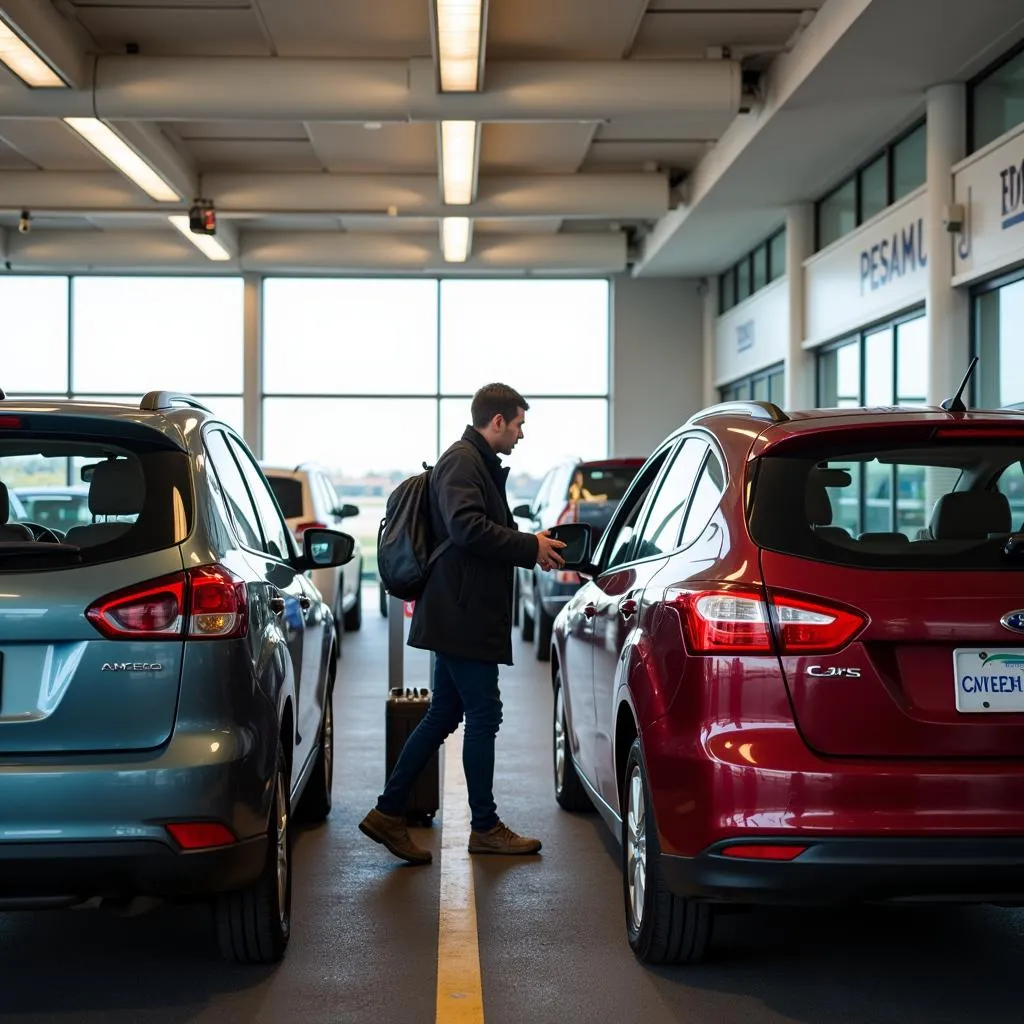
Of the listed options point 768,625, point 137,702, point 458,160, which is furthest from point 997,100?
point 137,702

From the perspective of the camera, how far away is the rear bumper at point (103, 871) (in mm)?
3555

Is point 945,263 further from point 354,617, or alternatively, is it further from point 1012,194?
point 354,617

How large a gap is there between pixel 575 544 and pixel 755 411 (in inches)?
61.3

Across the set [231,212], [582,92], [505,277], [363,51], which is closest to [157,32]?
[363,51]

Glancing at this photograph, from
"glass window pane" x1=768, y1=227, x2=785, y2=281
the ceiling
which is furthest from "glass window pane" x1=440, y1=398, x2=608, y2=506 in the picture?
"glass window pane" x1=768, y1=227, x2=785, y2=281

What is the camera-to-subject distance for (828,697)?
3.53m

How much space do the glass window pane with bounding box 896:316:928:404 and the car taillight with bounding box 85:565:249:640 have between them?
9958 millimetres

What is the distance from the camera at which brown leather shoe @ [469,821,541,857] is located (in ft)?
18.6

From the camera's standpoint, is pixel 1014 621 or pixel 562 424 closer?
pixel 1014 621

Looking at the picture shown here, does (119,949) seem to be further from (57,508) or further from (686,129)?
(686,129)

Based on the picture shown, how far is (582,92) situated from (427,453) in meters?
12.8

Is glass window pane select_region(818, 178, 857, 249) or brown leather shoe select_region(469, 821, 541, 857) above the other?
glass window pane select_region(818, 178, 857, 249)

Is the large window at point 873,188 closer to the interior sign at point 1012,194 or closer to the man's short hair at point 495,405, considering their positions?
the interior sign at point 1012,194

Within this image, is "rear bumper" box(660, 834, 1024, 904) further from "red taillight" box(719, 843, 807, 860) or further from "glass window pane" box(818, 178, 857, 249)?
"glass window pane" box(818, 178, 857, 249)
